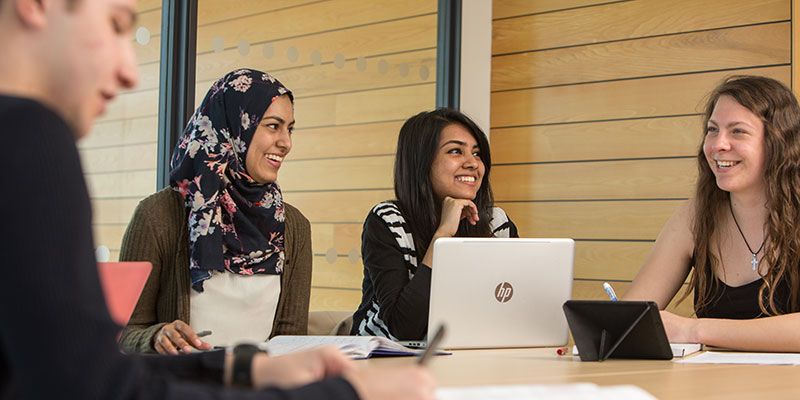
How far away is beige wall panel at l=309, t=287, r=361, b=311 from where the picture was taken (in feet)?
13.7

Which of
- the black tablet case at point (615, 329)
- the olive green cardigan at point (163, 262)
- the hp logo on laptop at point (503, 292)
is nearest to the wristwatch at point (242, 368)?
the black tablet case at point (615, 329)

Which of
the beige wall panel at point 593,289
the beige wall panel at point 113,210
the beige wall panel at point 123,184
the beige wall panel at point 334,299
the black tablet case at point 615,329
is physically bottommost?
the beige wall panel at point 334,299

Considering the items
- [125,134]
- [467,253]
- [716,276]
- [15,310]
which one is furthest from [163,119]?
[15,310]

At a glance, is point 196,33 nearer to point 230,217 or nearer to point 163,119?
point 163,119

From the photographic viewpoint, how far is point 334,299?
170 inches

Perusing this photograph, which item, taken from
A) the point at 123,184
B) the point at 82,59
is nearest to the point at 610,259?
the point at 123,184

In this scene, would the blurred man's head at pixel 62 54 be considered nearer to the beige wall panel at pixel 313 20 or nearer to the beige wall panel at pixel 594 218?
the beige wall panel at pixel 313 20

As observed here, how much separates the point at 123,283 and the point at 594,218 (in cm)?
332

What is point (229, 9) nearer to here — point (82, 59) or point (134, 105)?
point (134, 105)

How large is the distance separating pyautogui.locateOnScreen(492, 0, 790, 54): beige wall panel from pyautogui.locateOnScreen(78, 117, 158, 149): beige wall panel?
2086 mm

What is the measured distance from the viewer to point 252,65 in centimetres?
378

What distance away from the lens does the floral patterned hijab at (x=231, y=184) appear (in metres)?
2.87

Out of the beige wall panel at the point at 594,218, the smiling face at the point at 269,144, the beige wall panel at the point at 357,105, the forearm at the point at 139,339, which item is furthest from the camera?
the beige wall panel at the point at 594,218

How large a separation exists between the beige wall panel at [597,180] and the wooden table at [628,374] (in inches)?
94.2
